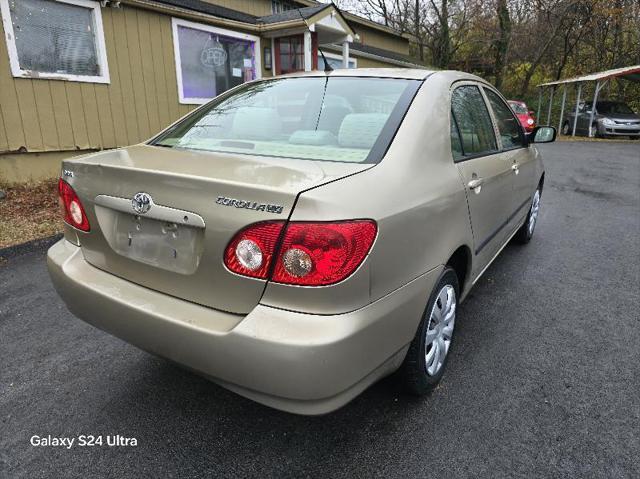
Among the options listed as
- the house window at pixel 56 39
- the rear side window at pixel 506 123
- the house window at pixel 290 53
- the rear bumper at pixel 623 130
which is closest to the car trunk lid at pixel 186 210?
the rear side window at pixel 506 123

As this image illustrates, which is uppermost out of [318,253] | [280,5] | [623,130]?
[280,5]

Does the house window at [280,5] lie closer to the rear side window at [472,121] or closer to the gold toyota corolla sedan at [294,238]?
the rear side window at [472,121]

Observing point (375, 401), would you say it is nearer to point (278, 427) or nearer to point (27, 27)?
point (278, 427)

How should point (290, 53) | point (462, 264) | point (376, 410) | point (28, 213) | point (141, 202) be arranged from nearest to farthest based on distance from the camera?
point (141, 202)
point (376, 410)
point (462, 264)
point (28, 213)
point (290, 53)

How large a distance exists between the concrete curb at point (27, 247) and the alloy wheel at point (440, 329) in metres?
4.17

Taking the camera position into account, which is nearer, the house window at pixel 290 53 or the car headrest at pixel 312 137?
the car headrest at pixel 312 137

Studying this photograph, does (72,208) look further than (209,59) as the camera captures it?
No

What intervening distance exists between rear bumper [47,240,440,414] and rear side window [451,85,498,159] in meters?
1.05

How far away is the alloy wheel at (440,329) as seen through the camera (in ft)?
7.32

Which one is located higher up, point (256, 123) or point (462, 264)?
point (256, 123)

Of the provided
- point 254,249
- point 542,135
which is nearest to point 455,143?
point 254,249

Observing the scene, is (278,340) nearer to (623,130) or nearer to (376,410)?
(376,410)

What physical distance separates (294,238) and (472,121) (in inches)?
70.2

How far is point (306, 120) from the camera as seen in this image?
7.94 ft
